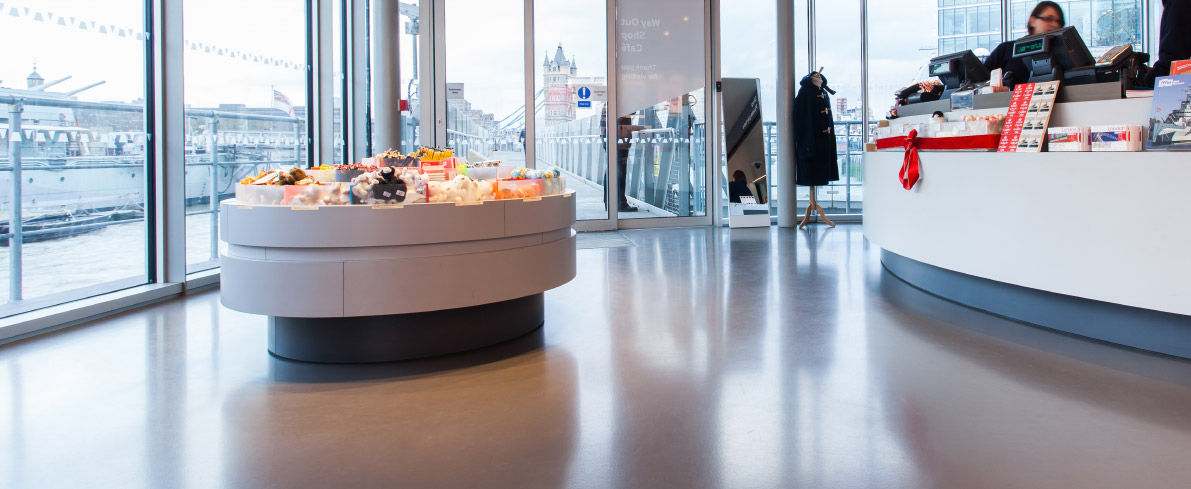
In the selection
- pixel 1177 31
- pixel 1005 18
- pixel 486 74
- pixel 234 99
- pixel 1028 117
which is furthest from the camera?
pixel 1005 18

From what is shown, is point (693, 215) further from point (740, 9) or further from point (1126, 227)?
point (1126, 227)

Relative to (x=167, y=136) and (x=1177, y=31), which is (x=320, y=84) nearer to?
(x=167, y=136)

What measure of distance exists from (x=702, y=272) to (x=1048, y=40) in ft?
9.35

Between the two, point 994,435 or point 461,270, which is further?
point 461,270

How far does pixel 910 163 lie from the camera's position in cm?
513

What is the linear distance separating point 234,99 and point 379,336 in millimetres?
3599

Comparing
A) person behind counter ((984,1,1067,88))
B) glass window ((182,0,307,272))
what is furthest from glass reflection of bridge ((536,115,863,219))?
person behind counter ((984,1,1067,88))

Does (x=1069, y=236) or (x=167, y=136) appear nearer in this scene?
(x=1069, y=236)

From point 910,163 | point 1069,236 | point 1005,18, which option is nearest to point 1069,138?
point 1069,236

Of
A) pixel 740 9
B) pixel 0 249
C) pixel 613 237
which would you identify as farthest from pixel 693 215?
→ pixel 0 249

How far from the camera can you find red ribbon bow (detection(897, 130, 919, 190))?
5102 millimetres

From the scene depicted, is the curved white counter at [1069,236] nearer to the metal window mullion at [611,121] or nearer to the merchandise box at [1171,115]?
the merchandise box at [1171,115]

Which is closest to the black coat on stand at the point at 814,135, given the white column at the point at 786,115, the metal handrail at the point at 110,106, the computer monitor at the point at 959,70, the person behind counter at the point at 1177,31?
the white column at the point at 786,115

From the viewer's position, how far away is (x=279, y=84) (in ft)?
22.6
